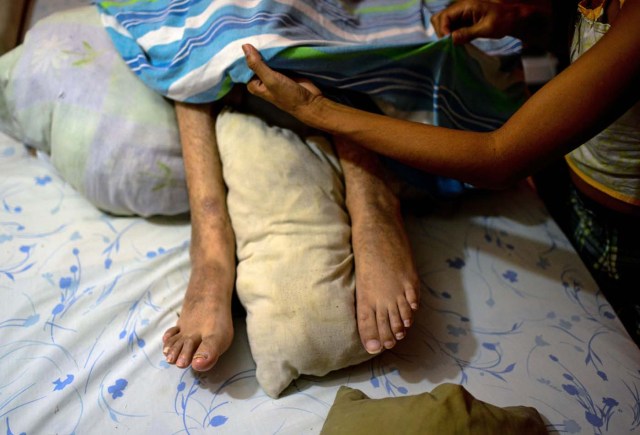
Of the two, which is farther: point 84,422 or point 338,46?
point 338,46

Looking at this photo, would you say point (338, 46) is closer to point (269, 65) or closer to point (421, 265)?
point (269, 65)

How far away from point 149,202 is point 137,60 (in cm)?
26

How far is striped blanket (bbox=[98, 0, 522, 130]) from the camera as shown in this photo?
34.1 inches

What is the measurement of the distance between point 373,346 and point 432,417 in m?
0.14

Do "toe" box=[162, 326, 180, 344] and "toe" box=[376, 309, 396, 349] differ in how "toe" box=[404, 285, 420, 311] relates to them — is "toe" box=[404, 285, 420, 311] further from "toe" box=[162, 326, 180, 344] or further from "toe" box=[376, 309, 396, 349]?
"toe" box=[162, 326, 180, 344]

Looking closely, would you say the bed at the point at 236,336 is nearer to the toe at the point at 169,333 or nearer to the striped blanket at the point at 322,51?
the toe at the point at 169,333

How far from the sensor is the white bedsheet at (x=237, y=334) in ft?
2.46

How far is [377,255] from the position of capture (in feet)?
2.81

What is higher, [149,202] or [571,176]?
[571,176]

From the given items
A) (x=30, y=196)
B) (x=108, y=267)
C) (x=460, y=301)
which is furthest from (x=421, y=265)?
(x=30, y=196)

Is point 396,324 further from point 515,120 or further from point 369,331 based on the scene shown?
point 515,120

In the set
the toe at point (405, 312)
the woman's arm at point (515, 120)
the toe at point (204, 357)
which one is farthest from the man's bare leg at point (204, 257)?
the toe at point (405, 312)

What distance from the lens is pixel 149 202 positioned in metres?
0.96

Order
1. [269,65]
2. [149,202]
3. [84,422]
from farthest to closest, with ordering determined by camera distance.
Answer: [149,202], [269,65], [84,422]
